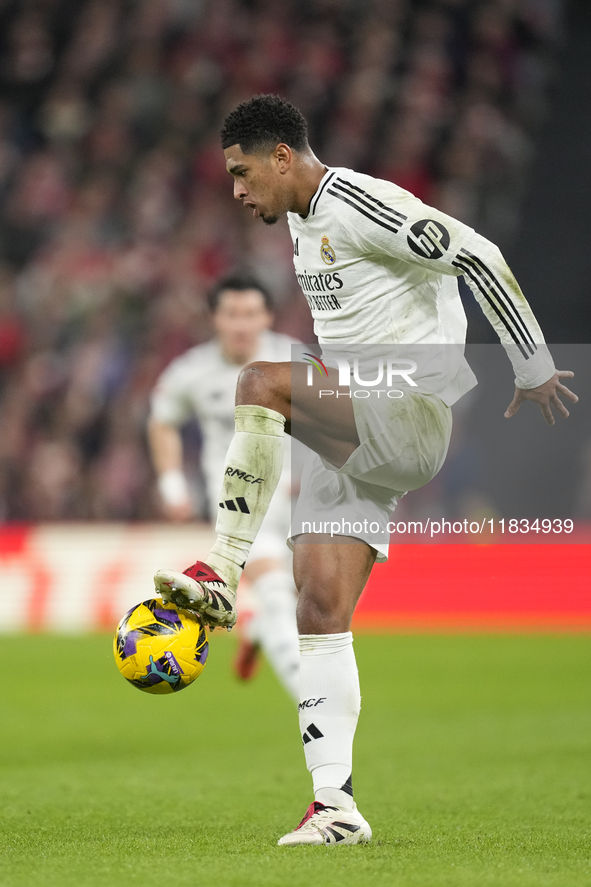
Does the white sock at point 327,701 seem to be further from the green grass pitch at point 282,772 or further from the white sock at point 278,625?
the white sock at point 278,625

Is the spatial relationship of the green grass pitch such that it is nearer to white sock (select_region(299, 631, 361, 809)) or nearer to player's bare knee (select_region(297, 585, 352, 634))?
white sock (select_region(299, 631, 361, 809))

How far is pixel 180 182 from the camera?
14180 millimetres

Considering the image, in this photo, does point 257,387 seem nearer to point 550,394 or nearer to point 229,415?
point 550,394

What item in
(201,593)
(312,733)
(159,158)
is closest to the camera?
(201,593)

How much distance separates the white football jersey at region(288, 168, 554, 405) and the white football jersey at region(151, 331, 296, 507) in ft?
11.2

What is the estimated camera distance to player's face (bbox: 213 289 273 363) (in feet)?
22.9

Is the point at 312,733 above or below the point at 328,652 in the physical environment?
below

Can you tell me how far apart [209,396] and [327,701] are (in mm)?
3790

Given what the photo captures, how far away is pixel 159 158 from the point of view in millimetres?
14297

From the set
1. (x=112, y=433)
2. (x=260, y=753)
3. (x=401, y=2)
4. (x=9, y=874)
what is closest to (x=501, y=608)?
(x=112, y=433)

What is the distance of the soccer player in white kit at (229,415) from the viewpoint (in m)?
6.64

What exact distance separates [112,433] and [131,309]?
147 centimetres

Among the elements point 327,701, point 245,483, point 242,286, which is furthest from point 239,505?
point 242,286

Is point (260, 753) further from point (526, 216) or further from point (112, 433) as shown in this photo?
point (526, 216)
